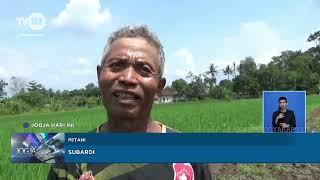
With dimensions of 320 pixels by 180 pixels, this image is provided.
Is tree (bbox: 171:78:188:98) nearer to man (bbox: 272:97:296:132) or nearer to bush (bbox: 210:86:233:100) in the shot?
bush (bbox: 210:86:233:100)

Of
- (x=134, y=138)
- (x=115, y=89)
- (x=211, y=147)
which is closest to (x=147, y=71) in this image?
(x=115, y=89)

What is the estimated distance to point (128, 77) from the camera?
1.63 meters

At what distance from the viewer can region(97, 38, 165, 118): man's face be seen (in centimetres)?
161

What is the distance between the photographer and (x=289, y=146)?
6.77 feet

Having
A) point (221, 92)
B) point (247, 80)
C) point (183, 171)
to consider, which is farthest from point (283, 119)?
point (183, 171)

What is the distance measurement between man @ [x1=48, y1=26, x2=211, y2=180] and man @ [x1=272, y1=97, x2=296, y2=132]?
4.16 feet

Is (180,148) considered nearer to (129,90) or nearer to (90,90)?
(129,90)

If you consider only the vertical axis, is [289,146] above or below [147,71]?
→ below

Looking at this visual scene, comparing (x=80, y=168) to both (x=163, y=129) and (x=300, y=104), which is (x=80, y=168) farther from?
(x=300, y=104)

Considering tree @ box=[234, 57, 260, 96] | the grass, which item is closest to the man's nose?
the grass

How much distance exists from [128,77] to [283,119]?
1.49 m

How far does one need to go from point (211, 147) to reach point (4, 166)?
1750 millimetres

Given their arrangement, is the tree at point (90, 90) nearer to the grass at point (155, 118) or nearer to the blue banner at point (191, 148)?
the grass at point (155, 118)

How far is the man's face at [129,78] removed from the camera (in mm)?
1610
